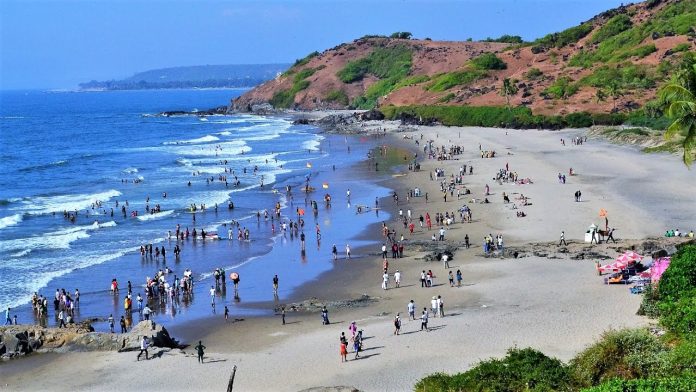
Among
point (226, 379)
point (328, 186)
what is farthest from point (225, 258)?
point (328, 186)

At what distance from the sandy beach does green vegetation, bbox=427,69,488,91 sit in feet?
226

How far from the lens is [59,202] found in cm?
5638

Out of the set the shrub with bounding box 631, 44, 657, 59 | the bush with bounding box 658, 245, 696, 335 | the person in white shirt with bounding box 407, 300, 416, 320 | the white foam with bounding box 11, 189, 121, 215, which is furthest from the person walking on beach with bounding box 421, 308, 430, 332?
the shrub with bounding box 631, 44, 657, 59

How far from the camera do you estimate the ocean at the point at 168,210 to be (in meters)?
34.9

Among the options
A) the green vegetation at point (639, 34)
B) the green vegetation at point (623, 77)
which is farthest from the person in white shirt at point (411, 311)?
the green vegetation at point (639, 34)

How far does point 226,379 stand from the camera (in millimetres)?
22453

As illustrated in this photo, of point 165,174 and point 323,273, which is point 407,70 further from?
point 323,273

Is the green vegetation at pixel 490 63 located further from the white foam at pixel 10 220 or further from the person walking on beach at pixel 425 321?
the person walking on beach at pixel 425 321

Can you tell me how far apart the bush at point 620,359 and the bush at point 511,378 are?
0.55m

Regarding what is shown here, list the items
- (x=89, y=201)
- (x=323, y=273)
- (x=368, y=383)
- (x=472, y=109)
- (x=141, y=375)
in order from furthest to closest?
(x=472, y=109)
(x=89, y=201)
(x=323, y=273)
(x=141, y=375)
(x=368, y=383)

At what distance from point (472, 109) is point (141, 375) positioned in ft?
267

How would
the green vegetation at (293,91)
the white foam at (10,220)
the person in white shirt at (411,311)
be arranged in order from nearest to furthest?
the person in white shirt at (411,311), the white foam at (10,220), the green vegetation at (293,91)

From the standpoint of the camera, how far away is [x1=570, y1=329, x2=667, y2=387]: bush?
661 inches

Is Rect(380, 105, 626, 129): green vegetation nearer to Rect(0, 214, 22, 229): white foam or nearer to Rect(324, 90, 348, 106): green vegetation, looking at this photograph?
Rect(324, 90, 348, 106): green vegetation
